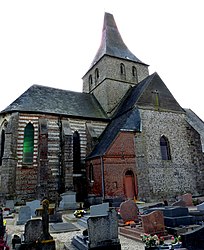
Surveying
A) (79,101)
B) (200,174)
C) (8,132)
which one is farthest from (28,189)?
(200,174)

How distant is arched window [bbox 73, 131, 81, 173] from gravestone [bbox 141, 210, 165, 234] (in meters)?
12.3

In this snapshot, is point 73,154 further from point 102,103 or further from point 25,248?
point 25,248

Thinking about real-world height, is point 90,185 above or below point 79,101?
below

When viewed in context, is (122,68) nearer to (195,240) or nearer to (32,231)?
(32,231)

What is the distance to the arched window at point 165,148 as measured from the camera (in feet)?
61.1

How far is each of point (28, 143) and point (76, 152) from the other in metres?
4.31

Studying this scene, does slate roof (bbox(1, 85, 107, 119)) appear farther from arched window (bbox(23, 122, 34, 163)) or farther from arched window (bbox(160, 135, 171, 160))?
arched window (bbox(160, 135, 171, 160))

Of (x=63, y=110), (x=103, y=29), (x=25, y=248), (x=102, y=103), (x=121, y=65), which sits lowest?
(x=25, y=248)

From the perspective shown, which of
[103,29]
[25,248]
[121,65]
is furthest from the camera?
[103,29]

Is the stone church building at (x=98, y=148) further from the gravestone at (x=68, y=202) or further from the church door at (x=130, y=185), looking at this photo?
the gravestone at (x=68, y=202)

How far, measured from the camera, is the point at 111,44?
89.4 ft

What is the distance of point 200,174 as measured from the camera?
754 inches

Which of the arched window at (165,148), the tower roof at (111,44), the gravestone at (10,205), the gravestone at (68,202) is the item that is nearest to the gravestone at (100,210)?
the gravestone at (68,202)

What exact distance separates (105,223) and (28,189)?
12.3 meters
